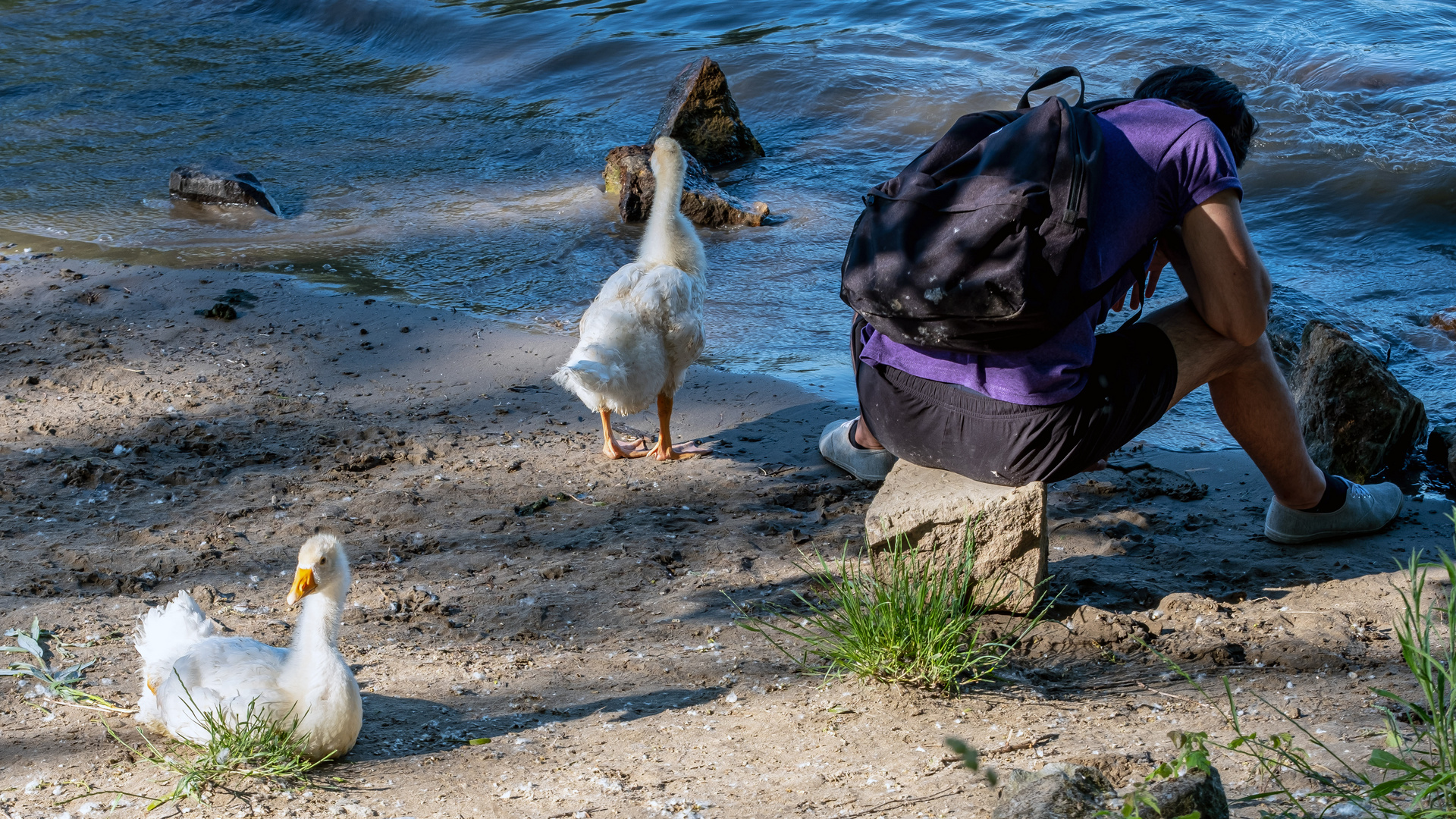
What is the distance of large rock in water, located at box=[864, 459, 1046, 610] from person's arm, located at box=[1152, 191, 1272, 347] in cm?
75

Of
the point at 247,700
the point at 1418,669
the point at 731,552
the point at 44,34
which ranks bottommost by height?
the point at 731,552

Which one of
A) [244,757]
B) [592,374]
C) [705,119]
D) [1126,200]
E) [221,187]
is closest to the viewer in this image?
[244,757]

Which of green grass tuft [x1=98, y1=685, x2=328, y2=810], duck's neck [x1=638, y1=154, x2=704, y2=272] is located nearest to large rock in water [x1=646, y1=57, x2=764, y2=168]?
duck's neck [x1=638, y1=154, x2=704, y2=272]

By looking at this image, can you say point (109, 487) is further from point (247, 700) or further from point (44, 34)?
point (44, 34)

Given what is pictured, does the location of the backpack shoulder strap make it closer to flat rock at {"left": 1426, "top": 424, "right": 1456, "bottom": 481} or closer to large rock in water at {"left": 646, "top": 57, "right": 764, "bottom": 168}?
flat rock at {"left": 1426, "top": 424, "right": 1456, "bottom": 481}

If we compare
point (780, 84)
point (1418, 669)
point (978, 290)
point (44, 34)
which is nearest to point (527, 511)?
point (978, 290)

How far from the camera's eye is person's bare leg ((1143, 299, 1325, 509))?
3.44m

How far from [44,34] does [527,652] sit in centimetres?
1597

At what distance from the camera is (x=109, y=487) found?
4.65 metres

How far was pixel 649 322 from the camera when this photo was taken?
17.2ft

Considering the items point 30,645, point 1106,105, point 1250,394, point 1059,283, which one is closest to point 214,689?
point 30,645

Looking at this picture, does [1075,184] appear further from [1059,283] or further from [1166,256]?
[1166,256]

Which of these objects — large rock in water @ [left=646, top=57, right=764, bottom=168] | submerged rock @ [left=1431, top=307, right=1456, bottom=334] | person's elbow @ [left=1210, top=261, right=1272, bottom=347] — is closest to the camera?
person's elbow @ [left=1210, top=261, right=1272, bottom=347]

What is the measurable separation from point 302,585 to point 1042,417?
217 cm
